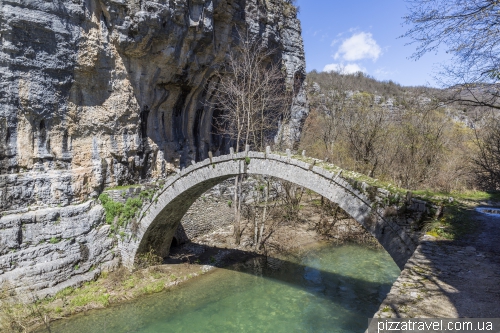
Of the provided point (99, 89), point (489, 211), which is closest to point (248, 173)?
point (489, 211)

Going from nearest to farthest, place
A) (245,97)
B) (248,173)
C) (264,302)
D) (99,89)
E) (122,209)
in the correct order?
(248,173)
(264,302)
(122,209)
(99,89)
(245,97)

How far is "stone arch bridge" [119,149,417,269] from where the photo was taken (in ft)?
20.8

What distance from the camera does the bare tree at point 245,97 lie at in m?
13.4

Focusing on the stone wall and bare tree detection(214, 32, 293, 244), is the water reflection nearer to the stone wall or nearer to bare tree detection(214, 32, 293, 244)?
the stone wall

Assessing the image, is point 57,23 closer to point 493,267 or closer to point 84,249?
point 84,249

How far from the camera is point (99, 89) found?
1158cm

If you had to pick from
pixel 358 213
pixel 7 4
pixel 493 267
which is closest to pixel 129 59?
pixel 7 4

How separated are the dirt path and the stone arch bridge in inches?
51.8

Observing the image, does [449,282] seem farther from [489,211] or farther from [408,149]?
[408,149]

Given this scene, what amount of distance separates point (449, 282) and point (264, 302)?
22.0 ft

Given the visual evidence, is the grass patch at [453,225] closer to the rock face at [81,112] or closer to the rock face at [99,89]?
the rock face at [81,112]

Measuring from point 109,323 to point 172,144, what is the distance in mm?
8334

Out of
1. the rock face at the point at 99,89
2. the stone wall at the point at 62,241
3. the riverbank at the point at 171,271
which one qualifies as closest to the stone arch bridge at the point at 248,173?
the stone wall at the point at 62,241

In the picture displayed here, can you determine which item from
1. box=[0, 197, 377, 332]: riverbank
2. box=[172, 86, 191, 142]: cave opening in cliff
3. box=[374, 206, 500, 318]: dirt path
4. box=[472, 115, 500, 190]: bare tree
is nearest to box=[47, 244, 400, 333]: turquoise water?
box=[0, 197, 377, 332]: riverbank
